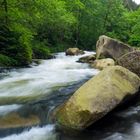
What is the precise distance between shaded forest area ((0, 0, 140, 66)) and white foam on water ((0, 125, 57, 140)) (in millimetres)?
8083

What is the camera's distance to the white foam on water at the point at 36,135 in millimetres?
6473

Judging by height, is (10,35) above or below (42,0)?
below

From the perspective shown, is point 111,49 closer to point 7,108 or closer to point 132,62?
point 132,62

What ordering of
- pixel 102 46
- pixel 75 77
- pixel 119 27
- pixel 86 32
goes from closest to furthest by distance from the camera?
pixel 75 77 < pixel 102 46 < pixel 86 32 < pixel 119 27

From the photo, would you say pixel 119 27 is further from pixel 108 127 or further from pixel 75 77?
pixel 108 127

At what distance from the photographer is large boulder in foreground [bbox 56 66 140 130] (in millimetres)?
6898

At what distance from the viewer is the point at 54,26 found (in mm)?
29547

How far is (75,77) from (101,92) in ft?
17.0

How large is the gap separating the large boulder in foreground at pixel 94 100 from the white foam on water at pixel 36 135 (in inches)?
15.9

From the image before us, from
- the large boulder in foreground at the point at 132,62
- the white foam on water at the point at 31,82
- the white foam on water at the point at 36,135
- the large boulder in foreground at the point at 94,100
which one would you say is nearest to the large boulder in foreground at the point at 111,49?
the white foam on water at the point at 31,82

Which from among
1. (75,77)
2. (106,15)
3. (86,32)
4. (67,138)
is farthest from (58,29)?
(67,138)

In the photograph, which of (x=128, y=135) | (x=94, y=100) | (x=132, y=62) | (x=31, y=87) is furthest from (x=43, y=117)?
(x=132, y=62)

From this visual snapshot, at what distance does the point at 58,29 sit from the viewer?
101 feet

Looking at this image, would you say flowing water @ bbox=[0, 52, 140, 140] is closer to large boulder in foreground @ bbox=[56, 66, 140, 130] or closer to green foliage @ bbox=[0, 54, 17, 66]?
large boulder in foreground @ bbox=[56, 66, 140, 130]
